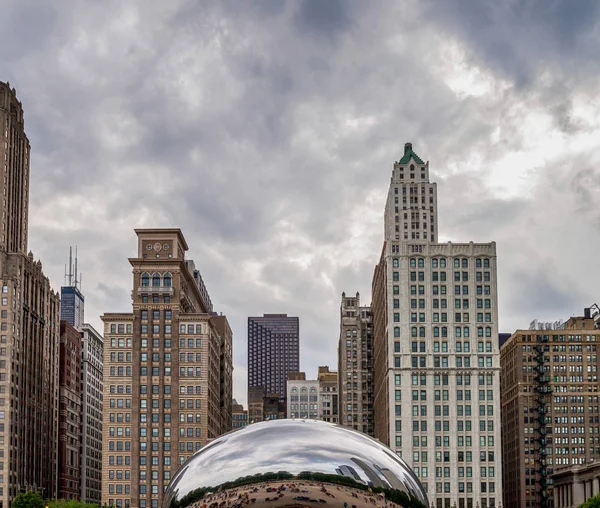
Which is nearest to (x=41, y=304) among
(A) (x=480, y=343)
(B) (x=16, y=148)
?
(B) (x=16, y=148)

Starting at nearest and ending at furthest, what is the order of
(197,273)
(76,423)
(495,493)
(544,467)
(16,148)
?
(495,493) → (16,148) → (544,467) → (76,423) → (197,273)

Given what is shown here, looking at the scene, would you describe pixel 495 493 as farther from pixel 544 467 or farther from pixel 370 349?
pixel 370 349

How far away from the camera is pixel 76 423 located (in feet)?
564

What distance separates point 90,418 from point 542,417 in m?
81.2

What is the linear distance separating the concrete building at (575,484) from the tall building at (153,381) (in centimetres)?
5038

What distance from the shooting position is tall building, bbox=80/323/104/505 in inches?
7086

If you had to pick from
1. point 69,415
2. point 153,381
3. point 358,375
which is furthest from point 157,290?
point 358,375

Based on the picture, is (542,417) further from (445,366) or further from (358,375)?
(445,366)

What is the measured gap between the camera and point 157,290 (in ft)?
425

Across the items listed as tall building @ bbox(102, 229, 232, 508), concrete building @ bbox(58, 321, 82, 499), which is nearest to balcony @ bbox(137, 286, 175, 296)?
tall building @ bbox(102, 229, 232, 508)

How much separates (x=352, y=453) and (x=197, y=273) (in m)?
188

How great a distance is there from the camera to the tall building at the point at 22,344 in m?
128

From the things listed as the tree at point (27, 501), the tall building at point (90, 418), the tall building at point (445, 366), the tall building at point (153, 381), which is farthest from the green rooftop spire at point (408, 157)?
the tall building at point (90, 418)

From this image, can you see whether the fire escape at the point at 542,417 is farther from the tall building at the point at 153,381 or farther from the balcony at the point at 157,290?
the balcony at the point at 157,290
